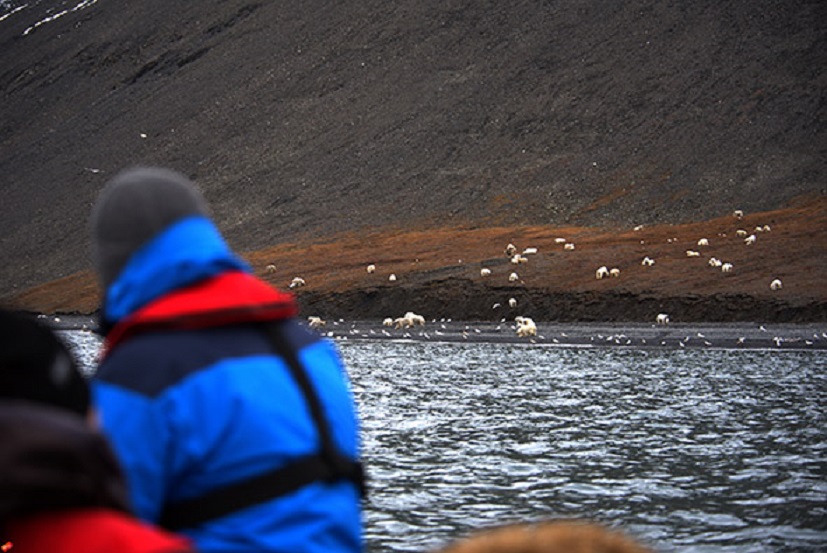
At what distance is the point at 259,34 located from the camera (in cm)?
12769

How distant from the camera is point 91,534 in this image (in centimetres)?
271

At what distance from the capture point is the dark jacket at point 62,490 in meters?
2.61

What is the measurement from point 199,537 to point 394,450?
18586mm

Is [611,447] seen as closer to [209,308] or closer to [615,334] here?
[209,308]

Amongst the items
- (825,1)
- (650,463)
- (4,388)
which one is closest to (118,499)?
(4,388)

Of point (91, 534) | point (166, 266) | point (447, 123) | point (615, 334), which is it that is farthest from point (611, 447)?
point (447, 123)

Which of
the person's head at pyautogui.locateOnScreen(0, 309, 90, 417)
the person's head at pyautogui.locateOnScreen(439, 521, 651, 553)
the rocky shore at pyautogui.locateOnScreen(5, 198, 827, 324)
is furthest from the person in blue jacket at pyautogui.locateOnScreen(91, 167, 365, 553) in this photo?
the rocky shore at pyautogui.locateOnScreen(5, 198, 827, 324)

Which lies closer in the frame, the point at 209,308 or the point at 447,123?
the point at 209,308

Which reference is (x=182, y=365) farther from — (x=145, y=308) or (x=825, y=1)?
(x=825, y=1)

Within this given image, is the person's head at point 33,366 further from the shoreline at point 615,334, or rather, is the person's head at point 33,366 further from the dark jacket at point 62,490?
the shoreline at point 615,334

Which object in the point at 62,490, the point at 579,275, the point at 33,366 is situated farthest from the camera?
the point at 579,275

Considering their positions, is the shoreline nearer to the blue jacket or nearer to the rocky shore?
the rocky shore

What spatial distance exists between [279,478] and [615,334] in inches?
1584

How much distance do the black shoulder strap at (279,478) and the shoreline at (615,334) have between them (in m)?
33.9
